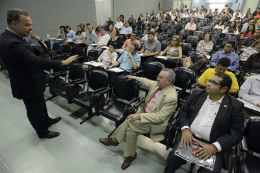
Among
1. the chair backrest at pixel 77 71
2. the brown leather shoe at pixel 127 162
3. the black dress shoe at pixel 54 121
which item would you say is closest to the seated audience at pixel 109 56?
the chair backrest at pixel 77 71

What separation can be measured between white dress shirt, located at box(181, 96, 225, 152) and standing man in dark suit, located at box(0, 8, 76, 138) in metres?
1.68

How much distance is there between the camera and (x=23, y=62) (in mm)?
1598

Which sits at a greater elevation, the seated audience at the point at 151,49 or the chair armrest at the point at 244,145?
the seated audience at the point at 151,49

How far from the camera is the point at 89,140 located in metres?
2.25

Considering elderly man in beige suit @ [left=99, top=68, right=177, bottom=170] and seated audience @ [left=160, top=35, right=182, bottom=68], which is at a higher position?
seated audience @ [left=160, top=35, right=182, bottom=68]

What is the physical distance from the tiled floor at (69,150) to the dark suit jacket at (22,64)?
0.81 m

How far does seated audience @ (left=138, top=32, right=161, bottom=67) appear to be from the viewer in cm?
410

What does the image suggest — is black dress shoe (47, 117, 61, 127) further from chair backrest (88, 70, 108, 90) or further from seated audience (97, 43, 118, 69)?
seated audience (97, 43, 118, 69)

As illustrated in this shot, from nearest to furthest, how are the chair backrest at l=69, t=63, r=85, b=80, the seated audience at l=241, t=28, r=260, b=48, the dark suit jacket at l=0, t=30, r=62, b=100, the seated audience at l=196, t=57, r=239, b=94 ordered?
the dark suit jacket at l=0, t=30, r=62, b=100
the seated audience at l=196, t=57, r=239, b=94
the chair backrest at l=69, t=63, r=85, b=80
the seated audience at l=241, t=28, r=260, b=48

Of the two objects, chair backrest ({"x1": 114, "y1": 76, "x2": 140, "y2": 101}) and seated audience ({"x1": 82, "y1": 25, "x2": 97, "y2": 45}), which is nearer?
chair backrest ({"x1": 114, "y1": 76, "x2": 140, "y2": 101})

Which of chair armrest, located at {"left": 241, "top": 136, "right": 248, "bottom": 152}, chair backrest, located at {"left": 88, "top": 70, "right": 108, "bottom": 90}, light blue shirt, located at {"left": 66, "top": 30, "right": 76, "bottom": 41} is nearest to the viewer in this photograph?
chair armrest, located at {"left": 241, "top": 136, "right": 248, "bottom": 152}

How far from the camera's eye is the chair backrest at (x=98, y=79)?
2.61 metres

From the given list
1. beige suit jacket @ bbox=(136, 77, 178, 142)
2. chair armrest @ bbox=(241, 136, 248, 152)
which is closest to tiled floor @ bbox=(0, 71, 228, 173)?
beige suit jacket @ bbox=(136, 77, 178, 142)

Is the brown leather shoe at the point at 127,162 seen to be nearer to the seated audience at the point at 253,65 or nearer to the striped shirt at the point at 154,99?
the striped shirt at the point at 154,99
